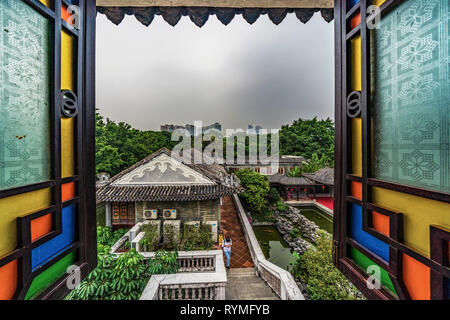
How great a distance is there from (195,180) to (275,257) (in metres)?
5.10

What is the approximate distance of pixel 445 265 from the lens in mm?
854

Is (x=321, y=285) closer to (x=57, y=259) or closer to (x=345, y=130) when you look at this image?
(x=345, y=130)

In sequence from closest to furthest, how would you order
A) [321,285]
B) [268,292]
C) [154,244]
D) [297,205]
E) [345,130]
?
[345,130], [321,285], [268,292], [154,244], [297,205]

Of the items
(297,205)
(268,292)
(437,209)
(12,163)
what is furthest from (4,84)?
(297,205)

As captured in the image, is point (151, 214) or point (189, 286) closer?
point (189, 286)

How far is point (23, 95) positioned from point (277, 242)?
1023 centimetres

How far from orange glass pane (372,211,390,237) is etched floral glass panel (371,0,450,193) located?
0.89 ft

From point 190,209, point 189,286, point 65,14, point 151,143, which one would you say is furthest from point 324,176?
point 151,143

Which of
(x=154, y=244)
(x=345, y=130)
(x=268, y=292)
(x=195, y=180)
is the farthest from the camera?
(x=195, y=180)

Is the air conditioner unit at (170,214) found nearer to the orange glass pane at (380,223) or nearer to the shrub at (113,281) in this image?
the shrub at (113,281)

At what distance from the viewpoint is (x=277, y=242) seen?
356 inches

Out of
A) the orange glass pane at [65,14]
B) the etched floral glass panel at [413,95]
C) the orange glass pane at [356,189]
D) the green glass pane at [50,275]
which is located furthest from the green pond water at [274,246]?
the orange glass pane at [65,14]

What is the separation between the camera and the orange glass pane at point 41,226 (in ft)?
3.61

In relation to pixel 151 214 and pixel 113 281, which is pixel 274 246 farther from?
pixel 113 281
